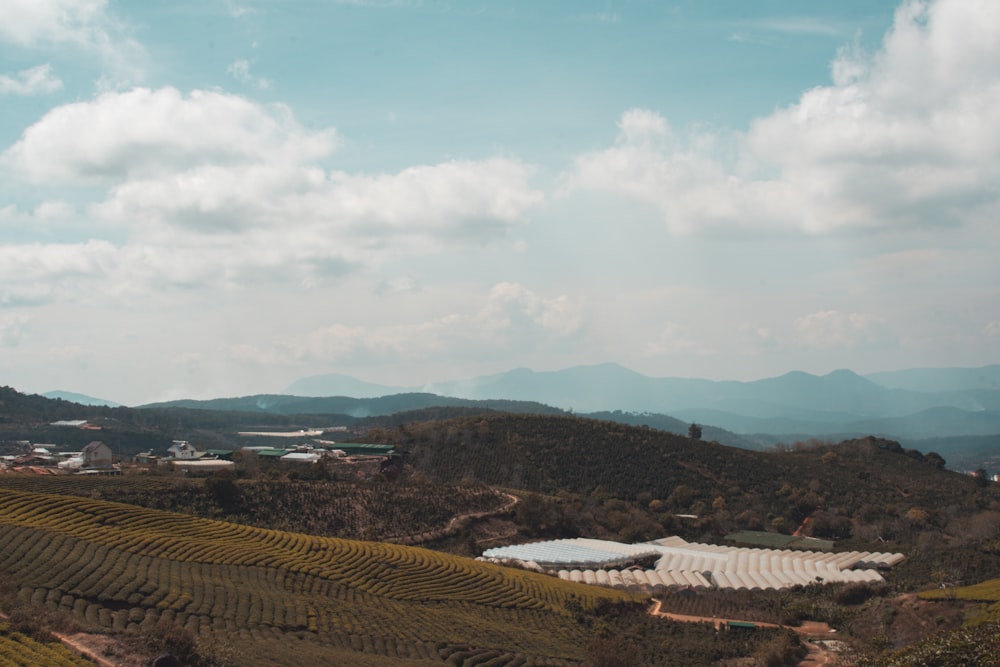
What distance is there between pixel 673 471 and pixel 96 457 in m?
69.5

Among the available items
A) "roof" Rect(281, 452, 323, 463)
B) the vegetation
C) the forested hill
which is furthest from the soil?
"roof" Rect(281, 452, 323, 463)

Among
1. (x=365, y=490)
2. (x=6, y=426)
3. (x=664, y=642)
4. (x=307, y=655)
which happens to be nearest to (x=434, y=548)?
(x=365, y=490)

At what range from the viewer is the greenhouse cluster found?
62344 mm

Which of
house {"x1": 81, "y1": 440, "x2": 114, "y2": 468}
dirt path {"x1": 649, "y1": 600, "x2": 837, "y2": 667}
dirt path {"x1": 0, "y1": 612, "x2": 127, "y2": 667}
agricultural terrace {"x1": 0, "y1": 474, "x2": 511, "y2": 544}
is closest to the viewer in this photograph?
dirt path {"x1": 0, "y1": 612, "x2": 127, "y2": 667}

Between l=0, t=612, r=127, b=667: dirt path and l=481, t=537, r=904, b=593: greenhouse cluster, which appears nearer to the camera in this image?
l=0, t=612, r=127, b=667: dirt path

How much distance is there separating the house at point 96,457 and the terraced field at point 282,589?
112 ft

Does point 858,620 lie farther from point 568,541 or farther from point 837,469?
point 837,469

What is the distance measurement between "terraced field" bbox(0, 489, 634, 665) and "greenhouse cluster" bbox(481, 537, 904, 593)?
6.90 meters

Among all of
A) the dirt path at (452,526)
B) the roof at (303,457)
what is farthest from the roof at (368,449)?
the dirt path at (452,526)

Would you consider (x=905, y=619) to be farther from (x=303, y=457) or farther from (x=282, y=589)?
(x=303, y=457)

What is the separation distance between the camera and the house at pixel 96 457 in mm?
86500

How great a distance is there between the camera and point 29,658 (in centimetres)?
2444

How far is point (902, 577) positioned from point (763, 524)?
3477cm

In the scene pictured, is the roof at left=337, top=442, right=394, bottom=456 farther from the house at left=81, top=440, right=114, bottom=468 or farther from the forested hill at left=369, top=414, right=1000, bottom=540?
the house at left=81, top=440, right=114, bottom=468
